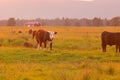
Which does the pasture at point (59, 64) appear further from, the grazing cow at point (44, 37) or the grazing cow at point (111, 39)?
the grazing cow at point (44, 37)

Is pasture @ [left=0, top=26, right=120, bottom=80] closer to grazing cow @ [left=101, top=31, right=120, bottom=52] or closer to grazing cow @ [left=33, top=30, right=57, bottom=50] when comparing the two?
grazing cow @ [left=101, top=31, right=120, bottom=52]

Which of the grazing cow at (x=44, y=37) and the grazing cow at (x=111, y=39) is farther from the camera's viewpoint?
the grazing cow at (x=44, y=37)

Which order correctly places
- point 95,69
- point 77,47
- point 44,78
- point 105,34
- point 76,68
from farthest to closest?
point 77,47 < point 105,34 < point 76,68 < point 95,69 < point 44,78

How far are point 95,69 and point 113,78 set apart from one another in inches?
73.7

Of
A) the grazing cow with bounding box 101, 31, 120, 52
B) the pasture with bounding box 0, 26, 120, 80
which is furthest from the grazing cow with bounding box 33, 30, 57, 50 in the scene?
the grazing cow with bounding box 101, 31, 120, 52

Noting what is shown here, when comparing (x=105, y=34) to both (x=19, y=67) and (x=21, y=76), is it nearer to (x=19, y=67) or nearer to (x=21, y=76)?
(x=19, y=67)

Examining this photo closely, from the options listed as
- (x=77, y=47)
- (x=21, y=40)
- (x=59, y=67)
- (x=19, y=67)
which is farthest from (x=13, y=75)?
(x=21, y=40)

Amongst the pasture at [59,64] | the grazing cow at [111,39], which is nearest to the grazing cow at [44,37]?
the pasture at [59,64]

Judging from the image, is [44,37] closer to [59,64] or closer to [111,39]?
[111,39]

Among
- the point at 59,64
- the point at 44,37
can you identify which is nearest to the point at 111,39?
the point at 44,37

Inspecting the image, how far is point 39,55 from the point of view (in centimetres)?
2369

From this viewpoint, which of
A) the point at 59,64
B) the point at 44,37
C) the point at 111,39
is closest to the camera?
the point at 59,64

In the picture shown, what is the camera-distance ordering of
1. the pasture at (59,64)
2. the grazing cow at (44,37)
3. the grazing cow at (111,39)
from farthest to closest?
1. the grazing cow at (44,37)
2. the grazing cow at (111,39)
3. the pasture at (59,64)

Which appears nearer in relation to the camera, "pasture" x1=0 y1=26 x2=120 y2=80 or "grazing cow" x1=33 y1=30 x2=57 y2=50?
"pasture" x1=0 y1=26 x2=120 y2=80
